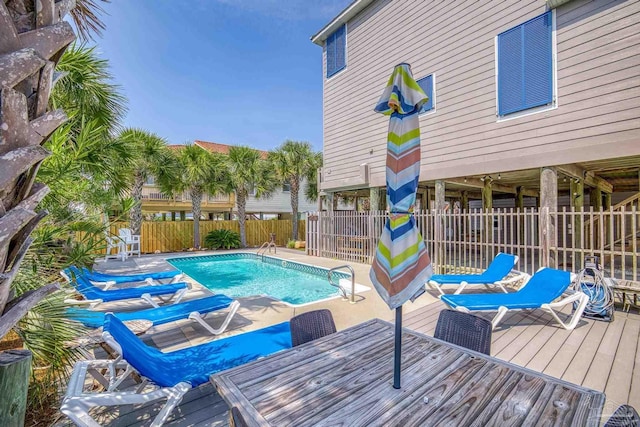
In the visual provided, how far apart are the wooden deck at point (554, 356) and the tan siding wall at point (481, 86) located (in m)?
3.57

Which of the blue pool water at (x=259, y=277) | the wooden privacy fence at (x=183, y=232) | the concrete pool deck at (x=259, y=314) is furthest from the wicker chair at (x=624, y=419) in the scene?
the wooden privacy fence at (x=183, y=232)

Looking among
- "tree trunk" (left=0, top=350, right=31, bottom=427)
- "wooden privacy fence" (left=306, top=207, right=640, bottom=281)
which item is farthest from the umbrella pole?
"wooden privacy fence" (left=306, top=207, right=640, bottom=281)

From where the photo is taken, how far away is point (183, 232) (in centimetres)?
1705

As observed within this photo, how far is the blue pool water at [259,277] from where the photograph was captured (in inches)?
348

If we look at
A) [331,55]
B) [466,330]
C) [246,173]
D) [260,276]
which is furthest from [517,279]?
[246,173]

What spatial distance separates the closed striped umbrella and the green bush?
16308 millimetres

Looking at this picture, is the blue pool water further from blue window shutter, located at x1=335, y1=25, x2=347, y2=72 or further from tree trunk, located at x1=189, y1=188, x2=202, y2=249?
blue window shutter, located at x1=335, y1=25, x2=347, y2=72

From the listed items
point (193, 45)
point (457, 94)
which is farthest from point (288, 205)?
point (457, 94)

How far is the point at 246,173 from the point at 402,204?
1536 cm

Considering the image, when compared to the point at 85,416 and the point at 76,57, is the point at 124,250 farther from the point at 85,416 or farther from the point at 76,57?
the point at 85,416

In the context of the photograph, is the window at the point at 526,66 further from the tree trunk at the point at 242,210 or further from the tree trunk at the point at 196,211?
the tree trunk at the point at 196,211

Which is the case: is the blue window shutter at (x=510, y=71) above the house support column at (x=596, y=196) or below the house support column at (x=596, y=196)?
above

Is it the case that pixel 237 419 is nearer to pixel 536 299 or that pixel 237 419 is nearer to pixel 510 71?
pixel 536 299

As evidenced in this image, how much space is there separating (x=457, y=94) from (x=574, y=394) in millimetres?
7937
